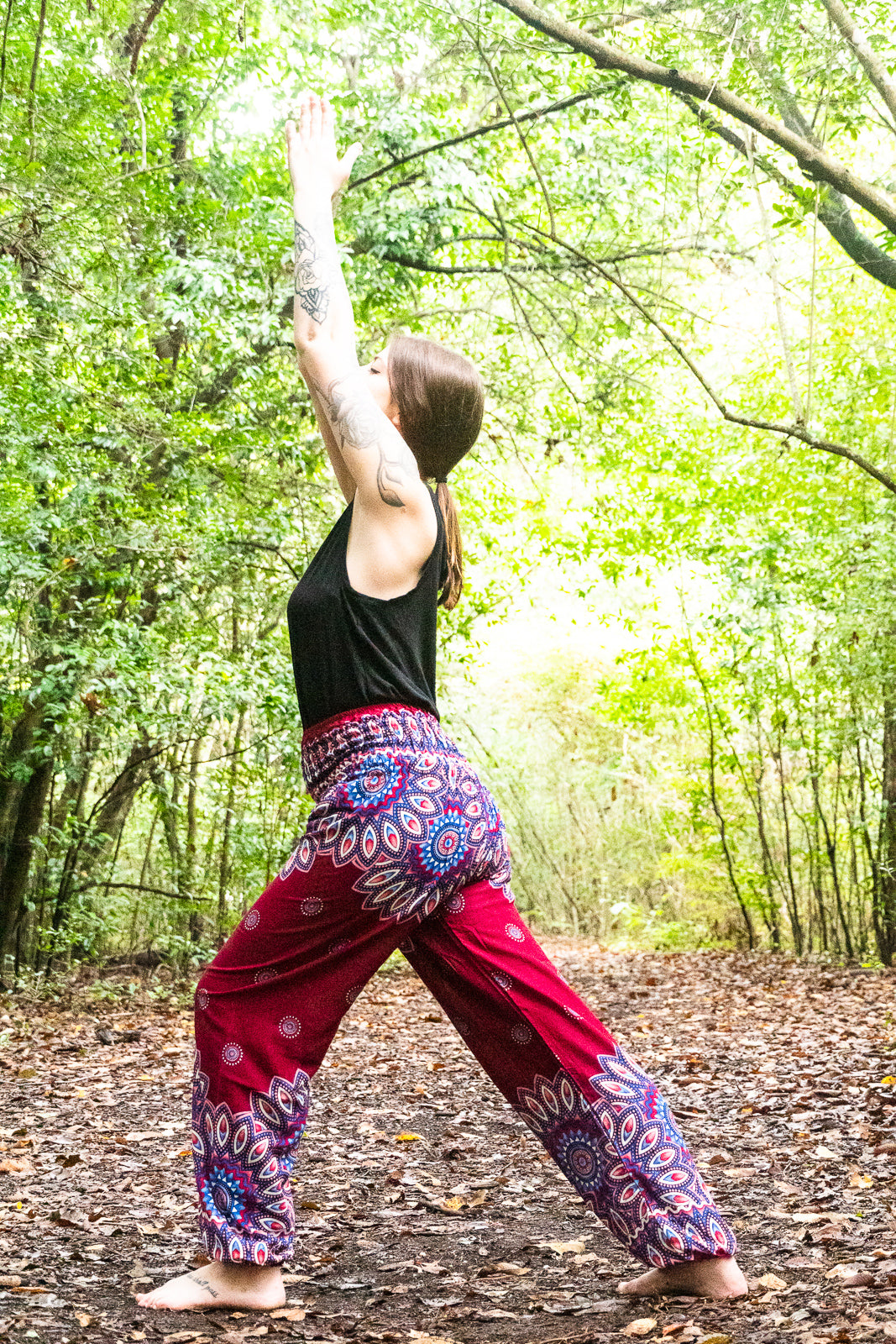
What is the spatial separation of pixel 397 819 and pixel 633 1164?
76cm

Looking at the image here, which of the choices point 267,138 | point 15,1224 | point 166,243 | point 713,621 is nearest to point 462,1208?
point 15,1224

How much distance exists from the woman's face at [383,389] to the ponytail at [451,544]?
178 millimetres

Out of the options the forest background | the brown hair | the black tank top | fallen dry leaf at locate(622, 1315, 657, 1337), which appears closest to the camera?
fallen dry leaf at locate(622, 1315, 657, 1337)

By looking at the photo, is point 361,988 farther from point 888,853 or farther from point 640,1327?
point 888,853

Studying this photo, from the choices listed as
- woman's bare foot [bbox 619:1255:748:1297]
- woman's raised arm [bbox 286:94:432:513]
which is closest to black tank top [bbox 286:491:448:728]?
woman's raised arm [bbox 286:94:432:513]

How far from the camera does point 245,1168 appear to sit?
7.16 ft

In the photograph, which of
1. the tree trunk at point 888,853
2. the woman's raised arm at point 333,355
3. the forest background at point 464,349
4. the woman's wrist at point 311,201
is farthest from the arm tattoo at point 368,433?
the tree trunk at point 888,853

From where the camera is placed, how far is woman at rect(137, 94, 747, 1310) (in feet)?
7.11

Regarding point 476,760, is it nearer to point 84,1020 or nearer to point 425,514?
point 84,1020

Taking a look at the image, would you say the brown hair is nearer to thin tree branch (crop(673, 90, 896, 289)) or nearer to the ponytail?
the ponytail

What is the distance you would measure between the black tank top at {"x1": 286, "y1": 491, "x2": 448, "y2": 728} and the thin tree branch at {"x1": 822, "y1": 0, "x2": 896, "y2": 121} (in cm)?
289

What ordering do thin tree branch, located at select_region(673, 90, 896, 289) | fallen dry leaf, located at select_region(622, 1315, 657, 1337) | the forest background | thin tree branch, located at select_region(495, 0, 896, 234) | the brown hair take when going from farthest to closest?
the forest background < thin tree branch, located at select_region(673, 90, 896, 289) < thin tree branch, located at select_region(495, 0, 896, 234) < the brown hair < fallen dry leaf, located at select_region(622, 1315, 657, 1337)

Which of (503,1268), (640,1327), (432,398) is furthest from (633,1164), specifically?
(432,398)

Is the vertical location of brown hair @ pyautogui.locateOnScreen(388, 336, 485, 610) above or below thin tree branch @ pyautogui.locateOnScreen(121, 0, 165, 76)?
below
